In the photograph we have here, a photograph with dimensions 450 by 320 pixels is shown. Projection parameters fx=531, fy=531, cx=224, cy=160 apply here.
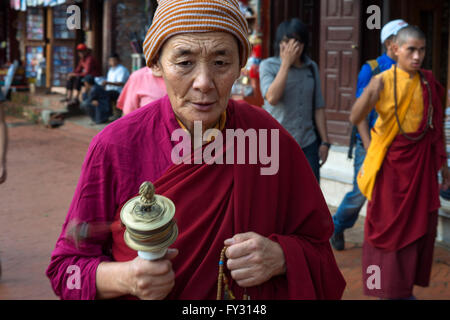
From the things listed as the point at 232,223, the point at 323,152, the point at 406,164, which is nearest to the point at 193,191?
the point at 232,223

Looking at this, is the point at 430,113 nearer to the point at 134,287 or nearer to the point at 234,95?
the point at 134,287

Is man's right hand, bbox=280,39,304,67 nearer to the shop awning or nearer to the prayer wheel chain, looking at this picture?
the prayer wheel chain

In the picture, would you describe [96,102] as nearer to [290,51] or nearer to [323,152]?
[323,152]

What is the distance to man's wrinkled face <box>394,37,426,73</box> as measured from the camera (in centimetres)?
392

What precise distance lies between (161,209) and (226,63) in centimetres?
53

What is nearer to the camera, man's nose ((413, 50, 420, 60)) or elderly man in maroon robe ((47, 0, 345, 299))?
elderly man in maroon robe ((47, 0, 345, 299))

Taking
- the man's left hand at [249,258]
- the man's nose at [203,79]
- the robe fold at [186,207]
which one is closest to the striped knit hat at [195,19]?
the man's nose at [203,79]

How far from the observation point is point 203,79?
1591 mm

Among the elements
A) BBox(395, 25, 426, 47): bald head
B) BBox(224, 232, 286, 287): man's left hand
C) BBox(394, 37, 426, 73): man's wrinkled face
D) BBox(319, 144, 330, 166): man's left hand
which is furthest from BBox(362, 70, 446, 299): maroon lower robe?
BBox(224, 232, 286, 287): man's left hand

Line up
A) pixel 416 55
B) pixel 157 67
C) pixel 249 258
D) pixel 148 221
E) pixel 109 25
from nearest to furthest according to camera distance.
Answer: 1. pixel 148 221
2. pixel 249 258
3. pixel 157 67
4. pixel 416 55
5. pixel 109 25

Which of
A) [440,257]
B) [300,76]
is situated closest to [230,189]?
[300,76]

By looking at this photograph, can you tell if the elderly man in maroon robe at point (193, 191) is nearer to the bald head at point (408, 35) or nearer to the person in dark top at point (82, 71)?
the bald head at point (408, 35)

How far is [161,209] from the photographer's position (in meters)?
1.35

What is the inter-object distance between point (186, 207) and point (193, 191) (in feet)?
0.18
